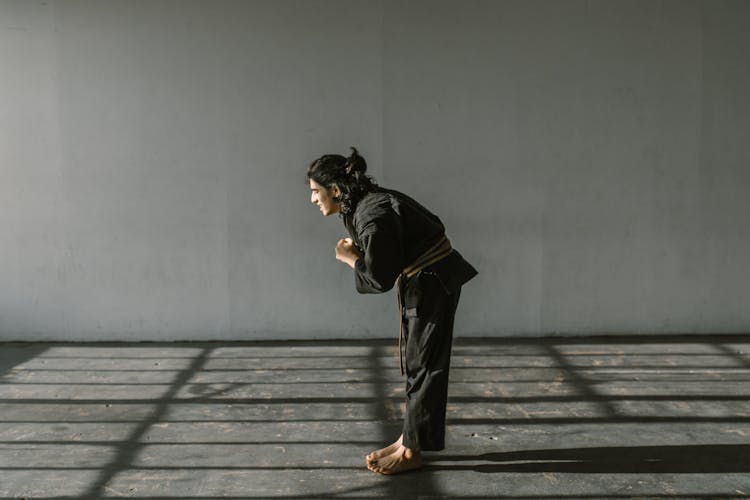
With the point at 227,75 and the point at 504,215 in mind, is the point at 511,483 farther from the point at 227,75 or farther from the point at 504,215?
the point at 227,75

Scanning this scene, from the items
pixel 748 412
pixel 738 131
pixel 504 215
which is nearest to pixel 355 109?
pixel 504 215

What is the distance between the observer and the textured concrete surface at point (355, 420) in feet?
9.49

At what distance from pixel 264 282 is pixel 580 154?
7.94 feet

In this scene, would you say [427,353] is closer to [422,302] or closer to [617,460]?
[422,302]

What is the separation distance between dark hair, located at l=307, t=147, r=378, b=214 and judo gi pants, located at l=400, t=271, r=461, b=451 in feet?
1.25

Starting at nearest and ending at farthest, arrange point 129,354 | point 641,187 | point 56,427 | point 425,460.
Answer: point 425,460 < point 56,427 < point 129,354 < point 641,187

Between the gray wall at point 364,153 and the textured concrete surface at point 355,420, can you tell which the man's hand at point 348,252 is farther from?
the gray wall at point 364,153

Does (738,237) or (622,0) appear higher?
(622,0)

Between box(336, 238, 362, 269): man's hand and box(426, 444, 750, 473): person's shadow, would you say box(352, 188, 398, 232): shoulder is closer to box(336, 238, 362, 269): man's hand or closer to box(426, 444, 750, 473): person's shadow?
box(336, 238, 362, 269): man's hand

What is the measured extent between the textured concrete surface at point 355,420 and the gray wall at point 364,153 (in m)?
0.38

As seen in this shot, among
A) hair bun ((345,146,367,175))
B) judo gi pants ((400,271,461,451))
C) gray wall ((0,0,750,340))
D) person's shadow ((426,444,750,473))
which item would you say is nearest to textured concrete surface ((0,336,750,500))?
person's shadow ((426,444,750,473))

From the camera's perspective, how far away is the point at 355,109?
5.35m

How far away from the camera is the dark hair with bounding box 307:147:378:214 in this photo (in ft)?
9.38

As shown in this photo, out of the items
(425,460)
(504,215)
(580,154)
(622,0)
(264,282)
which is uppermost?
(622,0)
